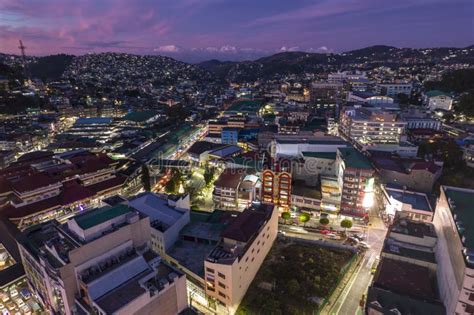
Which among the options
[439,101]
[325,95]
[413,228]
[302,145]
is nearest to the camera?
[413,228]

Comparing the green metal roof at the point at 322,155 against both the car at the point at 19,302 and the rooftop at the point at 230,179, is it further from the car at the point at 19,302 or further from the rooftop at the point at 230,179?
the car at the point at 19,302

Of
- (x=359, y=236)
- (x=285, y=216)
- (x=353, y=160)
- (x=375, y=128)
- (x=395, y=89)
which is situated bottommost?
(x=359, y=236)

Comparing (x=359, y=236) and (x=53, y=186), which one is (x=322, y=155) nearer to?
(x=359, y=236)

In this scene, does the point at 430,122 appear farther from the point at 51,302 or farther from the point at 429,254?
the point at 51,302

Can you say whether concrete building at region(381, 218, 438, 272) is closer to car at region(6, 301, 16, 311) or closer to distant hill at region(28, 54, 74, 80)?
car at region(6, 301, 16, 311)

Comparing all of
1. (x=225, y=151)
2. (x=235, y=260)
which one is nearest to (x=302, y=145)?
(x=225, y=151)

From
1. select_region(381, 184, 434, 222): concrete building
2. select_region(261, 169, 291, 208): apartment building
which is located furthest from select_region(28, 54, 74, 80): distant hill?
select_region(381, 184, 434, 222): concrete building

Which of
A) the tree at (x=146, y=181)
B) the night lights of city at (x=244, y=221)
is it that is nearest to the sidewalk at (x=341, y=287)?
the night lights of city at (x=244, y=221)
